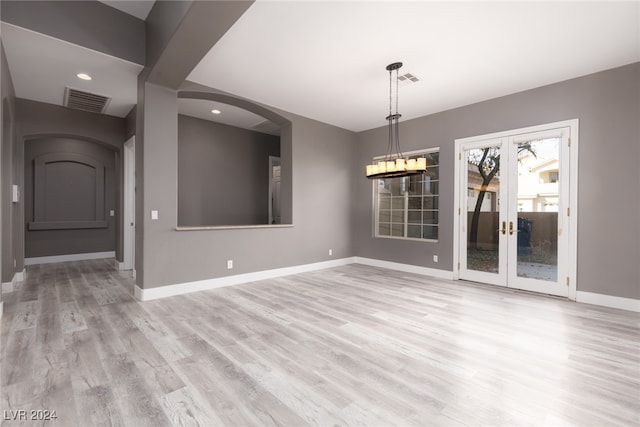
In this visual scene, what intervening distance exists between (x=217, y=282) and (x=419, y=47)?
13.7ft

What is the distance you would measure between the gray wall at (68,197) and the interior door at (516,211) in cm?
723

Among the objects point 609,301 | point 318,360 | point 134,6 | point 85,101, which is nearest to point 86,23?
point 134,6

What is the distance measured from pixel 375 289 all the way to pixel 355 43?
10.9 feet

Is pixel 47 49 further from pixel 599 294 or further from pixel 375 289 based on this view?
pixel 599 294

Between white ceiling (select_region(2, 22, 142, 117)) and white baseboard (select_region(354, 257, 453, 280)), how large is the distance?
5.27 metres

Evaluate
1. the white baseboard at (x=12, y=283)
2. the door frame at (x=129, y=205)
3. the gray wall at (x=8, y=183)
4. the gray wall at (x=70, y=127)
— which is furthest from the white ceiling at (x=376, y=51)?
the white baseboard at (x=12, y=283)

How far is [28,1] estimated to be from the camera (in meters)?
2.79

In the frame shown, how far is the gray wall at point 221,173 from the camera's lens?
19.6 ft

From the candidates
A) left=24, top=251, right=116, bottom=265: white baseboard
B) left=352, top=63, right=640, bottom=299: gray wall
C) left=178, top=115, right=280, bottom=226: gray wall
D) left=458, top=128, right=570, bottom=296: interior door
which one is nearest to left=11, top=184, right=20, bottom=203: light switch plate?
left=178, top=115, right=280, bottom=226: gray wall

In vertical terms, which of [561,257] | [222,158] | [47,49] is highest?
[47,49]

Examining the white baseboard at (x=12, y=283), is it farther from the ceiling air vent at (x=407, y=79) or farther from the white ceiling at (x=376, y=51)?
the ceiling air vent at (x=407, y=79)

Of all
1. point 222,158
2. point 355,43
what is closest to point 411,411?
point 355,43

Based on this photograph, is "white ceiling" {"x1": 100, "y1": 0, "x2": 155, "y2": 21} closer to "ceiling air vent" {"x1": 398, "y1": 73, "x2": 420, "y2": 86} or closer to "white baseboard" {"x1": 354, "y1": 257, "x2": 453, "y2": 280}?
"ceiling air vent" {"x1": 398, "y1": 73, "x2": 420, "y2": 86}

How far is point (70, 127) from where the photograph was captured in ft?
17.1
